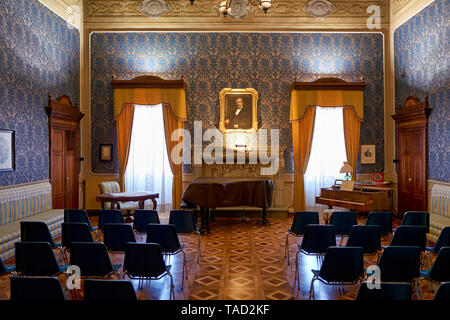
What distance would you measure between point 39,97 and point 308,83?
248 inches

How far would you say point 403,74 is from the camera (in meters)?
9.04

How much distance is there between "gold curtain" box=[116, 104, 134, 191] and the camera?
32.0ft

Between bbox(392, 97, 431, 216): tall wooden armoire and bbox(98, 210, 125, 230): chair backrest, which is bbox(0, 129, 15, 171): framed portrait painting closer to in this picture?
bbox(98, 210, 125, 230): chair backrest

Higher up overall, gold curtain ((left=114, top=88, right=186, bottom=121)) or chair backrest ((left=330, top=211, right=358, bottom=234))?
gold curtain ((left=114, top=88, right=186, bottom=121))

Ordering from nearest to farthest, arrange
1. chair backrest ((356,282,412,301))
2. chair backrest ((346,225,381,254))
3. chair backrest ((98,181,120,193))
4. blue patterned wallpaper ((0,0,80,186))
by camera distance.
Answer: chair backrest ((356,282,412,301)), chair backrest ((346,225,381,254)), blue patterned wallpaper ((0,0,80,186)), chair backrest ((98,181,120,193))

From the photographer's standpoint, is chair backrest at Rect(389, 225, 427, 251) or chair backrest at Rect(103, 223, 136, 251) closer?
chair backrest at Rect(389, 225, 427, 251)

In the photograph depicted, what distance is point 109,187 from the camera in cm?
884

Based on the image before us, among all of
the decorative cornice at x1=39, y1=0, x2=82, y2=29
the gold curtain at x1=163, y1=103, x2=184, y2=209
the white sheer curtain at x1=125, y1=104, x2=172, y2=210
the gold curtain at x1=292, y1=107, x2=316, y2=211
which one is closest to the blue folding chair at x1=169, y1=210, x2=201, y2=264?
the gold curtain at x1=163, y1=103, x2=184, y2=209

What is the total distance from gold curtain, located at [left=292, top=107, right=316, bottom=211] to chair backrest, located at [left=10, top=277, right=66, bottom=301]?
7.75 metres

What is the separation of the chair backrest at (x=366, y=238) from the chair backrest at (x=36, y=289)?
3270 mm

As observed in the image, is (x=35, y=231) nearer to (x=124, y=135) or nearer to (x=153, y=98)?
(x=124, y=135)

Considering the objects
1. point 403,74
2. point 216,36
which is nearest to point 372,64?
point 403,74

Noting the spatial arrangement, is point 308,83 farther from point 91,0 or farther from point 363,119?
point 91,0
